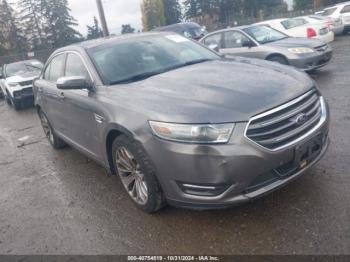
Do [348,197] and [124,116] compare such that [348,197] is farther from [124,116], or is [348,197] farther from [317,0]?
[317,0]

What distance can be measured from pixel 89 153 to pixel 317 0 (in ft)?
162

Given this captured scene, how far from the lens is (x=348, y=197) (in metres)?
3.23

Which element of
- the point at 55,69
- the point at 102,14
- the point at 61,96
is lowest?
the point at 61,96

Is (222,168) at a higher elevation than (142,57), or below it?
below

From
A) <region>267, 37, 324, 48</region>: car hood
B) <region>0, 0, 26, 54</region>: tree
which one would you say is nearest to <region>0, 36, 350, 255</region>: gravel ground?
<region>267, 37, 324, 48</region>: car hood

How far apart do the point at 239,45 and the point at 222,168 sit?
24.3 feet

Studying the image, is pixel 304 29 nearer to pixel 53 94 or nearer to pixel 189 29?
pixel 189 29

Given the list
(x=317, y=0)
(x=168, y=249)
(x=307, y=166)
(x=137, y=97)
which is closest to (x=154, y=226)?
(x=168, y=249)

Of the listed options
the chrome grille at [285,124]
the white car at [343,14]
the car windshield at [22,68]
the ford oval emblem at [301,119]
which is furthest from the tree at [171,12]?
the ford oval emblem at [301,119]

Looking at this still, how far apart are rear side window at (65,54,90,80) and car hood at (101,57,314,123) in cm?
67

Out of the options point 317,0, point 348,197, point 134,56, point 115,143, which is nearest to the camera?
point 348,197

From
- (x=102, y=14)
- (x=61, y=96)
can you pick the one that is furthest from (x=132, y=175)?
(x=102, y=14)

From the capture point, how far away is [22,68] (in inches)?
531

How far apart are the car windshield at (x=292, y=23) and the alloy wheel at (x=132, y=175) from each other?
11777 millimetres
